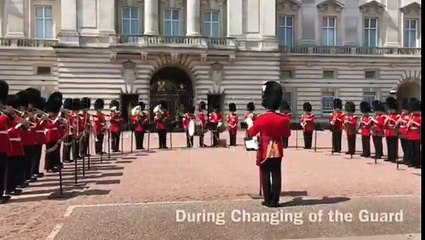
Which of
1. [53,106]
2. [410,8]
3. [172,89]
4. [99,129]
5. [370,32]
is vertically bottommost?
[99,129]

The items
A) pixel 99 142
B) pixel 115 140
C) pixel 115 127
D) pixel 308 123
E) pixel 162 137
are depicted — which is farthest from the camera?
pixel 162 137

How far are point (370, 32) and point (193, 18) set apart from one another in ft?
41.5

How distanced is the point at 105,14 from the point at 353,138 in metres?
21.8

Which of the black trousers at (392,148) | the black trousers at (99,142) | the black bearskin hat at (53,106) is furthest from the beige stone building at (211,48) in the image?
the black bearskin hat at (53,106)

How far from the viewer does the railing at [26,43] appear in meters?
36.5

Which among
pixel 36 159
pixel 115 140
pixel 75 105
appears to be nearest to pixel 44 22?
pixel 115 140

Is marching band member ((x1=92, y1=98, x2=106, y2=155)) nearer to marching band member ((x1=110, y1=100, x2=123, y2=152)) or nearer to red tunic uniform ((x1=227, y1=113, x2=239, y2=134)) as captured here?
marching band member ((x1=110, y1=100, x2=123, y2=152))

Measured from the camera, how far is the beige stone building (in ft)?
120

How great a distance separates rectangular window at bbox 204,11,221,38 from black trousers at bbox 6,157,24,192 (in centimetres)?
2867

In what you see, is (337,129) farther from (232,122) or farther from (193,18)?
(193,18)

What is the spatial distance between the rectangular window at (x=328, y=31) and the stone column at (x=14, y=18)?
1947cm

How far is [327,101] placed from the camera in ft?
136

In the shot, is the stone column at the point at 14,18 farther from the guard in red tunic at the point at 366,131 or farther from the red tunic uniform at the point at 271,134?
the red tunic uniform at the point at 271,134

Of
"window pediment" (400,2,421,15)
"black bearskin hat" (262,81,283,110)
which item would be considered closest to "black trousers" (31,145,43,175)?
"black bearskin hat" (262,81,283,110)
